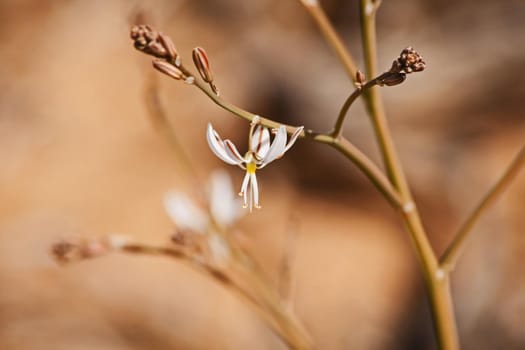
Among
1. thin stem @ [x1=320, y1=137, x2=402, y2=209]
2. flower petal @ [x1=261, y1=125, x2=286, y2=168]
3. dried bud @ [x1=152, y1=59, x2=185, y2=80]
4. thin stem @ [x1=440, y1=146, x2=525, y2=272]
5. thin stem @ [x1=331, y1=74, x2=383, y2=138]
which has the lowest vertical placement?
thin stem @ [x1=440, y1=146, x2=525, y2=272]

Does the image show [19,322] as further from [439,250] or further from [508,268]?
[508,268]

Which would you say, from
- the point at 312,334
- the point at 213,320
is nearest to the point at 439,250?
the point at 312,334

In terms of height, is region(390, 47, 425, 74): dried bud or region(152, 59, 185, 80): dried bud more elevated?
region(152, 59, 185, 80): dried bud

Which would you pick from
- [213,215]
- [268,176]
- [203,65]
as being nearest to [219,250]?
[213,215]

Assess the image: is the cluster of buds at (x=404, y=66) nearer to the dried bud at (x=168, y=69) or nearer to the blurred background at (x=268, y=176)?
the dried bud at (x=168, y=69)

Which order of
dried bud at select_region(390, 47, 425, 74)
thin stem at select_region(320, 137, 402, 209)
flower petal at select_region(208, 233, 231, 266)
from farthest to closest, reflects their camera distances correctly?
flower petal at select_region(208, 233, 231, 266) < thin stem at select_region(320, 137, 402, 209) < dried bud at select_region(390, 47, 425, 74)

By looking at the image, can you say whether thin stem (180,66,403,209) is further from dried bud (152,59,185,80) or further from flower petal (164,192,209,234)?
flower petal (164,192,209,234)

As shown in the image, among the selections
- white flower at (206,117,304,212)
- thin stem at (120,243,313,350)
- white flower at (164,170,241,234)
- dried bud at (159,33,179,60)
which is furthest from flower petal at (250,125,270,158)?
white flower at (164,170,241,234)

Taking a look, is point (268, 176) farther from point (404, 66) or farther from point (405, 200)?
point (404, 66)

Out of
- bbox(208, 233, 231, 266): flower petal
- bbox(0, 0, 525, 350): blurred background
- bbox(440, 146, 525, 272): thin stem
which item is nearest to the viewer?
bbox(440, 146, 525, 272): thin stem
